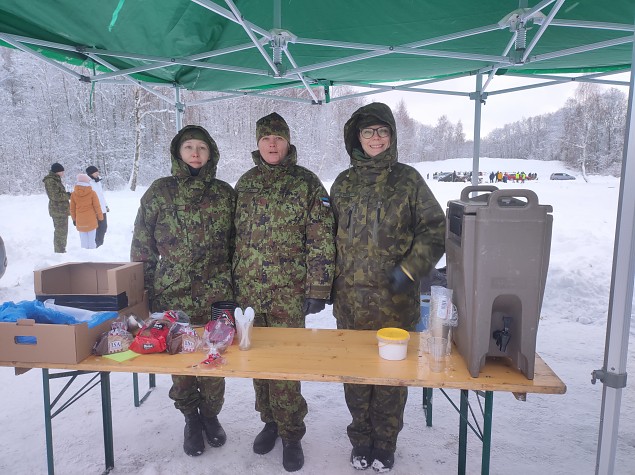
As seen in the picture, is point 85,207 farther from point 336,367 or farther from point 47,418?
point 336,367

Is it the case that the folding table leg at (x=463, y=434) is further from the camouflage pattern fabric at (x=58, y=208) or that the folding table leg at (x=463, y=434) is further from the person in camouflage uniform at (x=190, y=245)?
the camouflage pattern fabric at (x=58, y=208)

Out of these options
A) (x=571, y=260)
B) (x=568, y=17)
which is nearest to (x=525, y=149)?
(x=571, y=260)

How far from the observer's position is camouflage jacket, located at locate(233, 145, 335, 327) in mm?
2197

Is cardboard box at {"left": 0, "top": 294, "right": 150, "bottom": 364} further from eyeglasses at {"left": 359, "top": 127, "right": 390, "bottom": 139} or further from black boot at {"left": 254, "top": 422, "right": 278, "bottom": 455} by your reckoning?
eyeglasses at {"left": 359, "top": 127, "right": 390, "bottom": 139}

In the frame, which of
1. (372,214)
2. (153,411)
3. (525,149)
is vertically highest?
(525,149)

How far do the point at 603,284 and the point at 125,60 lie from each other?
242 inches

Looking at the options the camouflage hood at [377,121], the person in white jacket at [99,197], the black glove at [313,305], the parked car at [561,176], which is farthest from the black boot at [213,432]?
the parked car at [561,176]

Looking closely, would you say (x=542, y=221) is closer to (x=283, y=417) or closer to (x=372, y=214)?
(x=372, y=214)

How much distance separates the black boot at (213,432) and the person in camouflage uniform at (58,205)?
21.8 feet

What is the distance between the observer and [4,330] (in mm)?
1630

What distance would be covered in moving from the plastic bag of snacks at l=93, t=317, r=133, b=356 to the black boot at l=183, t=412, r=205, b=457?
3.04ft

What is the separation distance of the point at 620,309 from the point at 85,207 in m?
7.96

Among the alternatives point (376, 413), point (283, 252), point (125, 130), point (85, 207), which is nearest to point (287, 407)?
point (376, 413)

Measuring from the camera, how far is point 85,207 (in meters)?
7.25
